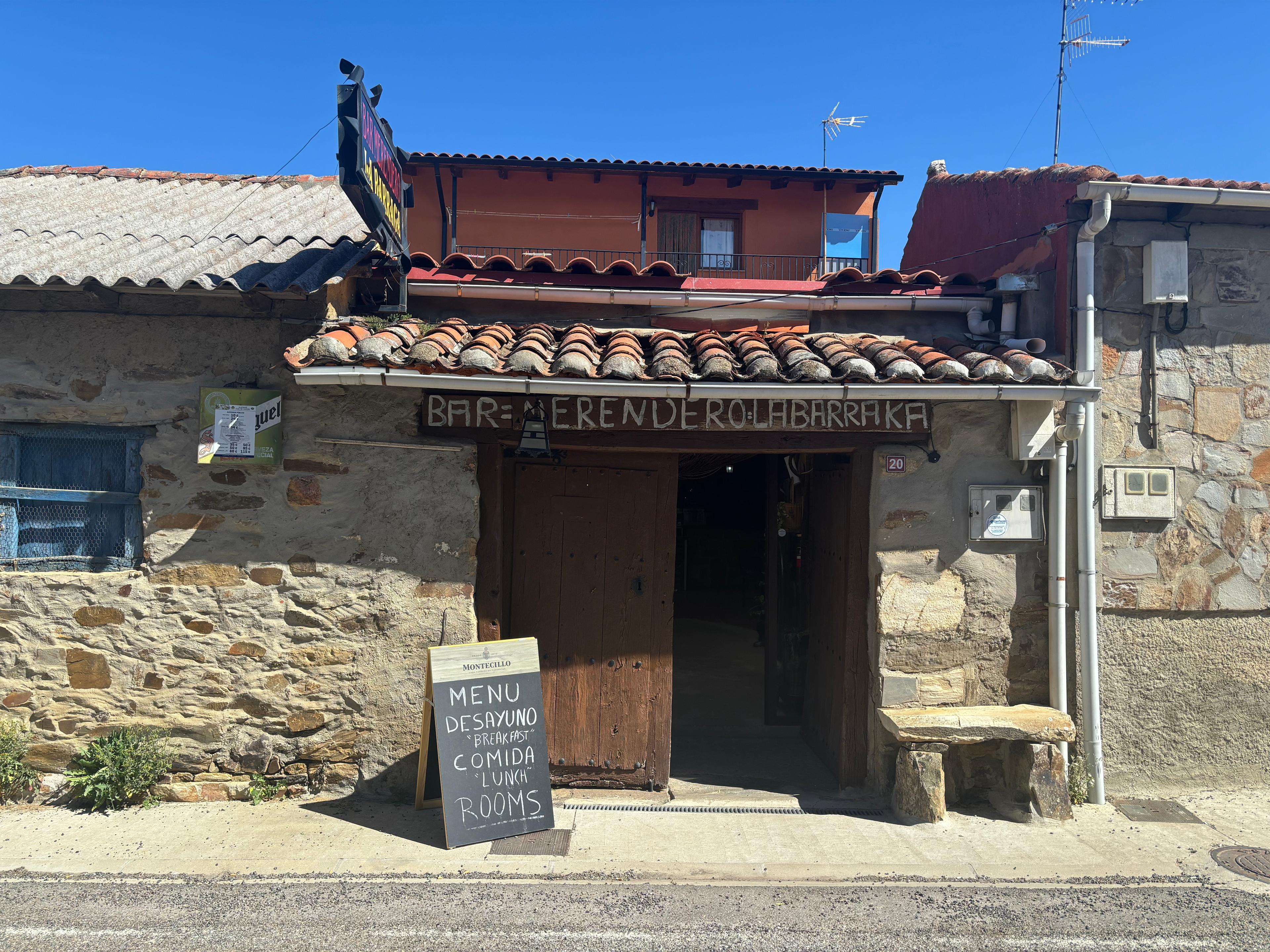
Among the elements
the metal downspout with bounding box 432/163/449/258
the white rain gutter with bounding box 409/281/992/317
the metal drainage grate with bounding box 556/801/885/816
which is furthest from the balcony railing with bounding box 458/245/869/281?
the metal drainage grate with bounding box 556/801/885/816

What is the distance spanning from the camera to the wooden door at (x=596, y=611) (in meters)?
5.27

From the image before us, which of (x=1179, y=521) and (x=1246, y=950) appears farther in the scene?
(x=1179, y=521)

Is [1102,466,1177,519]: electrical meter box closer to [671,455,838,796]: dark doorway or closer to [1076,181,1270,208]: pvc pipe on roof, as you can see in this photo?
[1076,181,1270,208]: pvc pipe on roof

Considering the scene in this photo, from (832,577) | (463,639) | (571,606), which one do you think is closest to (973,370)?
(832,577)

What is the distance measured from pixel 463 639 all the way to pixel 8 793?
267 cm

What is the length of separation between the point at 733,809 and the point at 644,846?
32.3 inches

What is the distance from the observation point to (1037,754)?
4.70m

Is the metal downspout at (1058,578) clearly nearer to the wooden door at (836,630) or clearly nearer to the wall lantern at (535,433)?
the wooden door at (836,630)

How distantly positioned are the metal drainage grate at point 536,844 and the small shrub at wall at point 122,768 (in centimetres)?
203

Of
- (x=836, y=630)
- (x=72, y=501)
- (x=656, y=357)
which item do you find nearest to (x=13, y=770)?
(x=72, y=501)

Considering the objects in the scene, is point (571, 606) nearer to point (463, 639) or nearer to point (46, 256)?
point (463, 639)

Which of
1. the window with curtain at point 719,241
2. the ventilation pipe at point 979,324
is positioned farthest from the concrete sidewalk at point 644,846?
the window with curtain at point 719,241

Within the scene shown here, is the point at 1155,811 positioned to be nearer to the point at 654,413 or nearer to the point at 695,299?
the point at 654,413

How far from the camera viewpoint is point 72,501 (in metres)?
4.79
